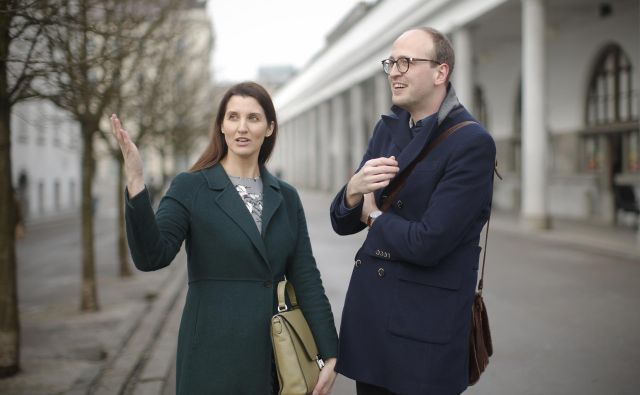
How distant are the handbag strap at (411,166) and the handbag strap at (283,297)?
0.55m

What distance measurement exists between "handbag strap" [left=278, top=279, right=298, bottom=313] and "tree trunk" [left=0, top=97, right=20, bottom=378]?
3866mm

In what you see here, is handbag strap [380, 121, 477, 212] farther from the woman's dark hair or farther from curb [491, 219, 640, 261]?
curb [491, 219, 640, 261]

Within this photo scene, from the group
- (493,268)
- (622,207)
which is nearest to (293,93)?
(622,207)

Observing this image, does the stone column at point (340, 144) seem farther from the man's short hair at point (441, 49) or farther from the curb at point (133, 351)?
the man's short hair at point (441, 49)

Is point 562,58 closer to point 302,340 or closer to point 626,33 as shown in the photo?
point 626,33

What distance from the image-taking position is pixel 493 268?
1171 cm

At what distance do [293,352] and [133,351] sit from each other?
4355mm

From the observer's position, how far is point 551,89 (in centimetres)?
2403

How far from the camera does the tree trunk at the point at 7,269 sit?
582 centimetres

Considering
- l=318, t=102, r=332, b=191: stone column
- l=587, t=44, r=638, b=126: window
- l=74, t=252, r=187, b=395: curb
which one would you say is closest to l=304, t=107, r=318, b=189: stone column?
l=318, t=102, r=332, b=191: stone column

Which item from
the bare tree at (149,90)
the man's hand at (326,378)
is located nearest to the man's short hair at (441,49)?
the man's hand at (326,378)

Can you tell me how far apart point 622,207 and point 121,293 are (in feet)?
40.7

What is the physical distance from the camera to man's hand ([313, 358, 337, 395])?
2624 mm

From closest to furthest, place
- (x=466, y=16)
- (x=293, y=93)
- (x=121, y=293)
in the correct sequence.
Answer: (x=121, y=293), (x=466, y=16), (x=293, y=93)
